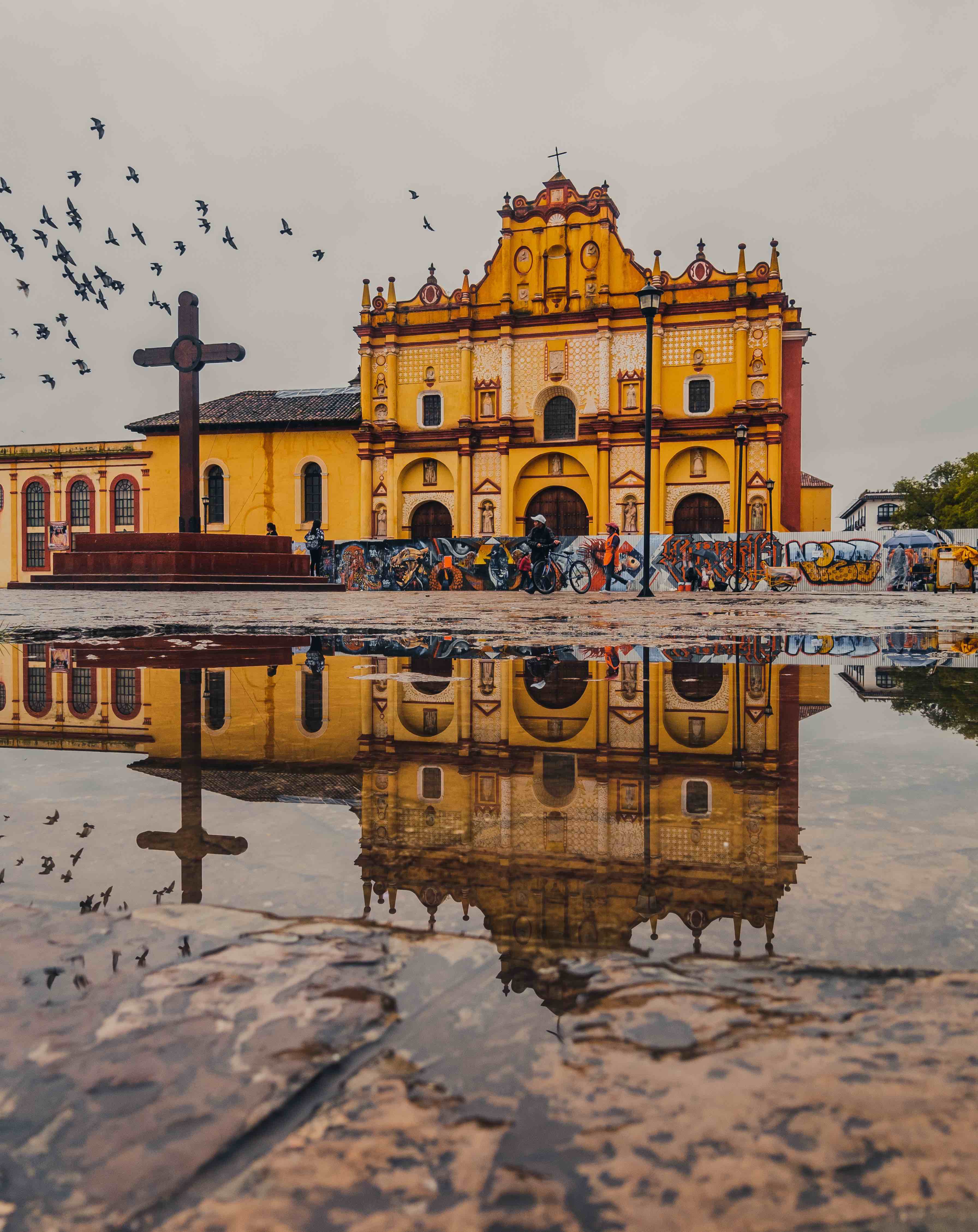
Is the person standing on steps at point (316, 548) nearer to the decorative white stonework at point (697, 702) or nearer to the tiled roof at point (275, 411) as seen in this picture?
the tiled roof at point (275, 411)

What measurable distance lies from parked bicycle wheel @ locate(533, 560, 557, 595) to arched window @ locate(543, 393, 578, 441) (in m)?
11.4

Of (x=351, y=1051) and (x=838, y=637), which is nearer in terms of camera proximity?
(x=351, y=1051)

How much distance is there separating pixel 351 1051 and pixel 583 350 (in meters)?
32.0

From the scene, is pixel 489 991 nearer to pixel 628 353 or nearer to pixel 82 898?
pixel 82 898

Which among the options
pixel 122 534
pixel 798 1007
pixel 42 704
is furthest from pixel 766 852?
pixel 122 534

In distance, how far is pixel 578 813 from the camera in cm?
143

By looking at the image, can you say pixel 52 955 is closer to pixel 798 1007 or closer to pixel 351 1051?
pixel 351 1051

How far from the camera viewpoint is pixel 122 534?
17.6m

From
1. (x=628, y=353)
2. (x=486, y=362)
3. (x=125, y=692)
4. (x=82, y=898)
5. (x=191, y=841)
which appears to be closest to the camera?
(x=82, y=898)

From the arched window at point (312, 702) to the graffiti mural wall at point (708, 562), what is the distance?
21009mm

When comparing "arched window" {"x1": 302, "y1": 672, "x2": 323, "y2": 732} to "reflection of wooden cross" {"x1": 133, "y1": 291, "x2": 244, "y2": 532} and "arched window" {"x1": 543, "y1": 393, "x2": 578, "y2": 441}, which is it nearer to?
"reflection of wooden cross" {"x1": 133, "y1": 291, "x2": 244, "y2": 532}

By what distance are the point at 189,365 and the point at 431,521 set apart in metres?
14.3

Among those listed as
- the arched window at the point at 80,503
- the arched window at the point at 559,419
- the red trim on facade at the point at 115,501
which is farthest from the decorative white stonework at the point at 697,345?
the arched window at the point at 80,503

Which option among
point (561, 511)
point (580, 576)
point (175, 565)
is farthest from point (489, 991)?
point (561, 511)
